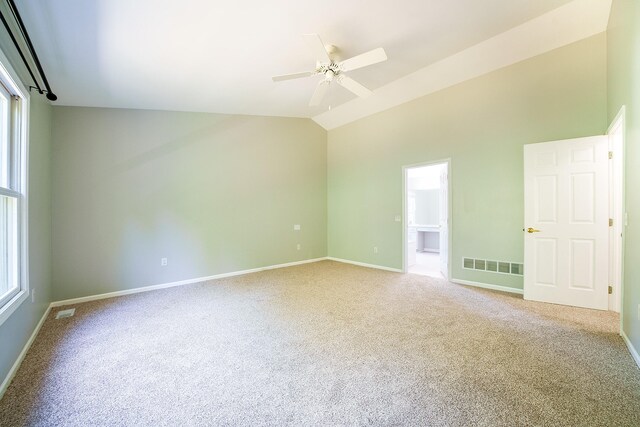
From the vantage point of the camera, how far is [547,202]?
3.34 m

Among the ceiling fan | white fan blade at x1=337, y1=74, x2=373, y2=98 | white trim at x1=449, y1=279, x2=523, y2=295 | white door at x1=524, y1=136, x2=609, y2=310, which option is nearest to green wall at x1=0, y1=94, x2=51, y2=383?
the ceiling fan

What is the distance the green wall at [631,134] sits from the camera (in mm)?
2053

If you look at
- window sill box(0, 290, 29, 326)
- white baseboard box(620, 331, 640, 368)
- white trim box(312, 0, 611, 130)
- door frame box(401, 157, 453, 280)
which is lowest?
white baseboard box(620, 331, 640, 368)

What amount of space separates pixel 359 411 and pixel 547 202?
345 cm

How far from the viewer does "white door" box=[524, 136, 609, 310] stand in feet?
10.0

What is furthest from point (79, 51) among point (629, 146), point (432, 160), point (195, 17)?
point (629, 146)

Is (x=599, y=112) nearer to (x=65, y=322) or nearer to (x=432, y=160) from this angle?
(x=432, y=160)

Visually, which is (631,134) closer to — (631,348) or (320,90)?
(631,348)

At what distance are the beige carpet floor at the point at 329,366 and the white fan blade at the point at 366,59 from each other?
8.87ft

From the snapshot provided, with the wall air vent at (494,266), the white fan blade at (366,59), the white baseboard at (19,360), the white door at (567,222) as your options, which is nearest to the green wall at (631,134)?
the white door at (567,222)

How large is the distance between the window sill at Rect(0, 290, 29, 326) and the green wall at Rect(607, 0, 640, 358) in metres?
4.70

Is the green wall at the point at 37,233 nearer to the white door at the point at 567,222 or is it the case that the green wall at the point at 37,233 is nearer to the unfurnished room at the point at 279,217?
the unfurnished room at the point at 279,217

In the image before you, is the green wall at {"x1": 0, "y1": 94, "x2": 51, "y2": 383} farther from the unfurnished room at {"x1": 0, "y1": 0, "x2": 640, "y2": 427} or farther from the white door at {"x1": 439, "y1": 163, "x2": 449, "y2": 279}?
the white door at {"x1": 439, "y1": 163, "x2": 449, "y2": 279}

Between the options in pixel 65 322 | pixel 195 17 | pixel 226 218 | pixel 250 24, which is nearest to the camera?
pixel 195 17
